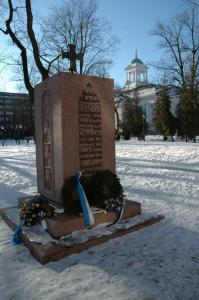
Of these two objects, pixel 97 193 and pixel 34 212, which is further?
pixel 97 193

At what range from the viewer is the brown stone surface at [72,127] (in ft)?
15.0

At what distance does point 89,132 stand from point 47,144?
0.83 metres

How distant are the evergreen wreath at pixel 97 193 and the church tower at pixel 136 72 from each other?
227 feet

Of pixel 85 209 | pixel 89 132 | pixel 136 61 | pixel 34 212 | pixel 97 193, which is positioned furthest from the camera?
pixel 136 61

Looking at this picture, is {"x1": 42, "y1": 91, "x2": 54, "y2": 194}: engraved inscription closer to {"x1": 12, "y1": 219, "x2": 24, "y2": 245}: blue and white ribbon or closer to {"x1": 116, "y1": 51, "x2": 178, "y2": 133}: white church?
{"x1": 12, "y1": 219, "x2": 24, "y2": 245}: blue and white ribbon

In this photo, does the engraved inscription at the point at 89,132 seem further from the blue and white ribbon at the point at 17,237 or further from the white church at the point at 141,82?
the white church at the point at 141,82

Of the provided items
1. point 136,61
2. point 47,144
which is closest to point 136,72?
point 136,61

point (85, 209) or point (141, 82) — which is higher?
point (141, 82)

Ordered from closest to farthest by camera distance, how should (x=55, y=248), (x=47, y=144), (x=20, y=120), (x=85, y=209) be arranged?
(x=55, y=248) → (x=85, y=209) → (x=47, y=144) → (x=20, y=120)

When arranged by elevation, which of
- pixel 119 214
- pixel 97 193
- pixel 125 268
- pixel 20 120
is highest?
pixel 20 120

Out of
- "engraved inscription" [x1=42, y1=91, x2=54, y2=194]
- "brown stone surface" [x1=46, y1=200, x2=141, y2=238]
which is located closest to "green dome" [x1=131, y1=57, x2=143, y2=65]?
"engraved inscription" [x1=42, y1=91, x2=54, y2=194]

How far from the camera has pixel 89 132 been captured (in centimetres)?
487

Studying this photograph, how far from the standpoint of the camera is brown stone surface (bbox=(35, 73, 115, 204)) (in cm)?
457

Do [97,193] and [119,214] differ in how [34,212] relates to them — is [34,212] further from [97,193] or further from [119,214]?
[119,214]
